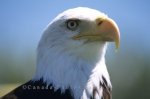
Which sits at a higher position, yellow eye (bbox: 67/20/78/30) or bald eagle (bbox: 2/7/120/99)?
yellow eye (bbox: 67/20/78/30)

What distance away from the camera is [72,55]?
7.17 metres

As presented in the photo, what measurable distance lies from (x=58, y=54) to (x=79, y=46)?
8.2 inches

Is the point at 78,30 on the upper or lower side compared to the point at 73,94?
upper

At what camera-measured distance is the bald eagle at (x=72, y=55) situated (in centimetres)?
710

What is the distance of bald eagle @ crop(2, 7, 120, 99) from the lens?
7.10 metres

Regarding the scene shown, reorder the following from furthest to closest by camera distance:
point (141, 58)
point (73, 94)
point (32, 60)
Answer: point (141, 58) → point (32, 60) → point (73, 94)

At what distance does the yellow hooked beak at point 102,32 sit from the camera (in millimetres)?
7066

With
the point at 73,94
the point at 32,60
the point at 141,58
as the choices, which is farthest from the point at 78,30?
the point at 141,58

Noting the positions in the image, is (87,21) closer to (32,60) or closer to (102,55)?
(102,55)

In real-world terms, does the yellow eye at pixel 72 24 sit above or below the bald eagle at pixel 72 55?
above

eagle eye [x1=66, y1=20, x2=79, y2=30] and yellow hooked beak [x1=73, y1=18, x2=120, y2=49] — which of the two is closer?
yellow hooked beak [x1=73, y1=18, x2=120, y2=49]

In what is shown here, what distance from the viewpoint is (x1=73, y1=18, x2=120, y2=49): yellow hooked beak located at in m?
7.07

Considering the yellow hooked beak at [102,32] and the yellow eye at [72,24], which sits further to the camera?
the yellow eye at [72,24]

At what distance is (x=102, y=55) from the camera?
23.5 feet
